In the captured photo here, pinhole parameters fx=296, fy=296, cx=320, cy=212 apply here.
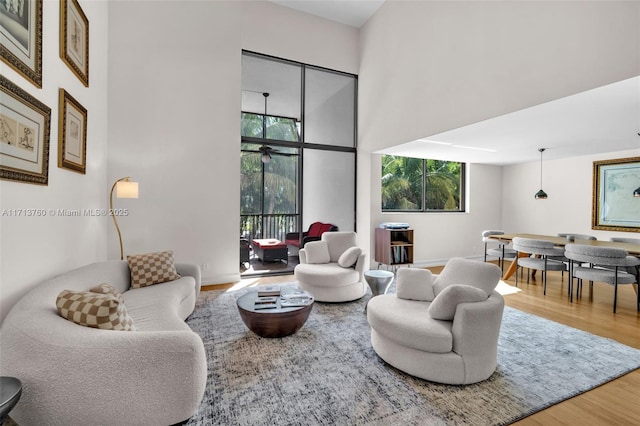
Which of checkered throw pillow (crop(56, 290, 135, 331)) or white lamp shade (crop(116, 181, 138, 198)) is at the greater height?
white lamp shade (crop(116, 181, 138, 198))

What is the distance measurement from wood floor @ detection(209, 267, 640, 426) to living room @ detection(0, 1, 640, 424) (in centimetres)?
144

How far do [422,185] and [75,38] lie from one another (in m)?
6.03

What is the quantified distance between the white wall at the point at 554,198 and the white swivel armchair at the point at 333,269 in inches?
182

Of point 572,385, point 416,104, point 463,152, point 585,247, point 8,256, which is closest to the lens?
point 8,256

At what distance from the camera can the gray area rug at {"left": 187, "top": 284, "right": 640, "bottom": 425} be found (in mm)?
1788

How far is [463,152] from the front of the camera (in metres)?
5.50

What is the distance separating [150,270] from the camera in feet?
10.4

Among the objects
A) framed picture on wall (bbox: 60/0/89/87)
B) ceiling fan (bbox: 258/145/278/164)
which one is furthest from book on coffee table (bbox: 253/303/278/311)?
ceiling fan (bbox: 258/145/278/164)

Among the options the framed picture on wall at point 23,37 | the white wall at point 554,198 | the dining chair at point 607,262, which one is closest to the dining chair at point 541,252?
the dining chair at point 607,262

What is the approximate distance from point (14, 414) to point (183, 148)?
149 inches

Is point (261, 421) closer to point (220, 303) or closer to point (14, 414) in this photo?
point (14, 414)

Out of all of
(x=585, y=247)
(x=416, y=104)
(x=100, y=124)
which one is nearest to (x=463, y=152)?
(x=416, y=104)

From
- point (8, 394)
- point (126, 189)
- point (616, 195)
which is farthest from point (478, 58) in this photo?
point (8, 394)

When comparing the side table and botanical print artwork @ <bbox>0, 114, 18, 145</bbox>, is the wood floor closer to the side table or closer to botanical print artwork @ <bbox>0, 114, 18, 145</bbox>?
the side table
